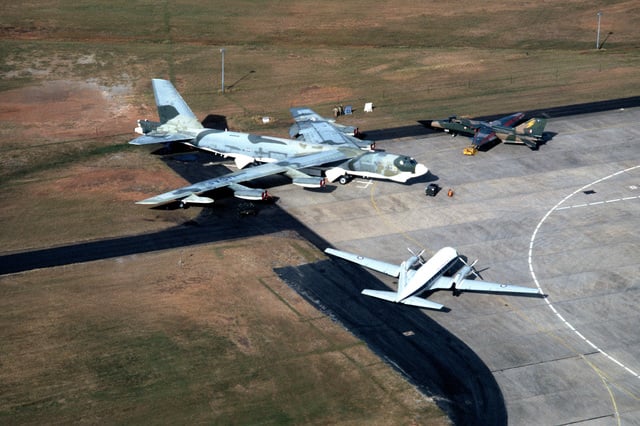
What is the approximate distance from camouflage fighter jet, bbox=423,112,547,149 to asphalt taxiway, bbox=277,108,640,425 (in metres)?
1.50

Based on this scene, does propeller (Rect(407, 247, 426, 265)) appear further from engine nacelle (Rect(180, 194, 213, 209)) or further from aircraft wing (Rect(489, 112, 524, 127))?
aircraft wing (Rect(489, 112, 524, 127))

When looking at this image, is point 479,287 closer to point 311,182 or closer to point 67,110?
point 311,182

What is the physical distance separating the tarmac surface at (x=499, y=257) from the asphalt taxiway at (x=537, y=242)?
0.15 m

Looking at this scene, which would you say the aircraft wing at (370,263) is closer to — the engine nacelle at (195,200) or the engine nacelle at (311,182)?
the engine nacelle at (311,182)

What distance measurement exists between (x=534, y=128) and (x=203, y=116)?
1860 inches

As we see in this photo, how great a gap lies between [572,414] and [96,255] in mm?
46891

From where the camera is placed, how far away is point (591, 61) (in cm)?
14112

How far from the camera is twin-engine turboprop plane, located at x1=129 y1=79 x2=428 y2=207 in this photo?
8812 cm

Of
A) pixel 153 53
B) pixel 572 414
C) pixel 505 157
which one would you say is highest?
pixel 153 53

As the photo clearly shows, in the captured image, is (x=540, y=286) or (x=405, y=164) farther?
(x=405, y=164)

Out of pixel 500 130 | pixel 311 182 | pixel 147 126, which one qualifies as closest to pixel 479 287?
pixel 311 182

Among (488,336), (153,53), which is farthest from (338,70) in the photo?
(488,336)

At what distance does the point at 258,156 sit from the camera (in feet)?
322

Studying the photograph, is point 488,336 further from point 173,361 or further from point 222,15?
point 222,15
